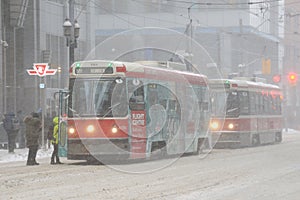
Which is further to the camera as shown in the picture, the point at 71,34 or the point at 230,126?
the point at 230,126

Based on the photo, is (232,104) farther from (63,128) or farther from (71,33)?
(63,128)

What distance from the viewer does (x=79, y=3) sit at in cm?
4384

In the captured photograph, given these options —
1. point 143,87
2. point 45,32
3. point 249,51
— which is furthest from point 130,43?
point 143,87

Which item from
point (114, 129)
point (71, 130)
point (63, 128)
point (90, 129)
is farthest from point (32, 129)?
point (114, 129)

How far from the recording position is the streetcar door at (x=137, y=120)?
19312 millimetres

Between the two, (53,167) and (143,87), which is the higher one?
(143,87)

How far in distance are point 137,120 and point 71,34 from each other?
9.46 metres

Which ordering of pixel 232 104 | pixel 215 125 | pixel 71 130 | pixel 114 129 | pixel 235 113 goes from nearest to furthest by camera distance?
pixel 114 129 < pixel 71 130 < pixel 215 125 < pixel 235 113 < pixel 232 104

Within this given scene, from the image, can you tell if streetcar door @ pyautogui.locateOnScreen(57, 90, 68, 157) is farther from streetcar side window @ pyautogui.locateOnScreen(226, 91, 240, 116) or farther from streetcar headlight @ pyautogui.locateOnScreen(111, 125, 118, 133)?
streetcar side window @ pyautogui.locateOnScreen(226, 91, 240, 116)

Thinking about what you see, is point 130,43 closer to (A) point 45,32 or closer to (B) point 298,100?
(A) point 45,32

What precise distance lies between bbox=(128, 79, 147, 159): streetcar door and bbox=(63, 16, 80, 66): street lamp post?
25.3 feet

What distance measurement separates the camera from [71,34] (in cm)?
2786

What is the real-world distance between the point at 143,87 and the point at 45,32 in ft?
70.3

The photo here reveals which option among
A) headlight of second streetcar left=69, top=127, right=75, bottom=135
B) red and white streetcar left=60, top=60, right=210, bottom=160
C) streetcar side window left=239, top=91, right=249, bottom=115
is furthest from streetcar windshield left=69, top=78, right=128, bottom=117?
streetcar side window left=239, top=91, right=249, bottom=115
